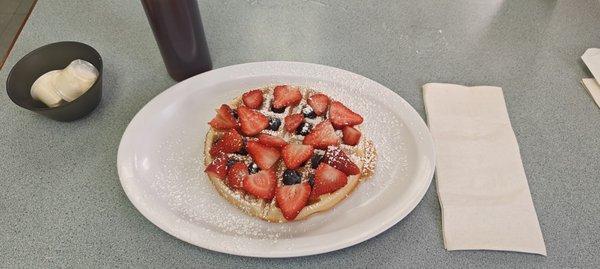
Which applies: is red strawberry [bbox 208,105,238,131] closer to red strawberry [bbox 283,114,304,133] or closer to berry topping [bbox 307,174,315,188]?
red strawberry [bbox 283,114,304,133]

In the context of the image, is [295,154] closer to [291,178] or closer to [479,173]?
[291,178]

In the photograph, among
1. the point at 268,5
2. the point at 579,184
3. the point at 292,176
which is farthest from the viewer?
the point at 268,5

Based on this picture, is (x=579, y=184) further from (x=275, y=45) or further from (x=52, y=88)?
(x=52, y=88)

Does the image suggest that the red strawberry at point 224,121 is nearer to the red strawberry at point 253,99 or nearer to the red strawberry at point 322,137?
the red strawberry at point 253,99

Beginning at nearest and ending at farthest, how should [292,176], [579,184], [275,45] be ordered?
[292,176] < [579,184] < [275,45]

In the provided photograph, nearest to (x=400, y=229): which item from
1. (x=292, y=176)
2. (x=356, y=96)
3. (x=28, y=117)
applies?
(x=292, y=176)

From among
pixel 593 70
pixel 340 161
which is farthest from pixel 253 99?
pixel 593 70
